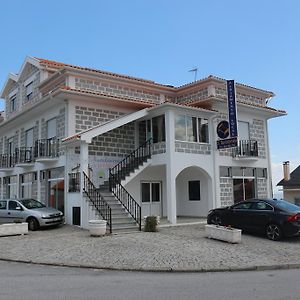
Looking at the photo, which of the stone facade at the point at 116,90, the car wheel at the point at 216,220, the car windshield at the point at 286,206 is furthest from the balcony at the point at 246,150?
the car windshield at the point at 286,206

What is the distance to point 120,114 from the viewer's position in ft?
73.7

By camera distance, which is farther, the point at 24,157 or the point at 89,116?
the point at 24,157

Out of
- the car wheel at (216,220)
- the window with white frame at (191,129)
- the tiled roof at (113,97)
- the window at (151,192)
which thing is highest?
the tiled roof at (113,97)

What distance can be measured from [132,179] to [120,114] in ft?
12.5

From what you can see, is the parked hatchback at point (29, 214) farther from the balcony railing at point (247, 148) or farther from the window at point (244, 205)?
the balcony railing at point (247, 148)

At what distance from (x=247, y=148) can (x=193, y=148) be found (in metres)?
4.72

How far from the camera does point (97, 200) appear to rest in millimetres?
17703

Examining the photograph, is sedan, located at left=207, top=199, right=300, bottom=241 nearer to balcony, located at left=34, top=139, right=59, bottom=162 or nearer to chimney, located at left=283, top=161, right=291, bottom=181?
balcony, located at left=34, top=139, right=59, bottom=162

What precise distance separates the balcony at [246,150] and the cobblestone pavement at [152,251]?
8186 mm

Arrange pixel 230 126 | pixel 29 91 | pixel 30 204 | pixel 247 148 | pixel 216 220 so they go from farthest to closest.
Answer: pixel 29 91 → pixel 247 148 → pixel 230 126 → pixel 30 204 → pixel 216 220

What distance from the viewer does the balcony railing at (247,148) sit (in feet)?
78.0

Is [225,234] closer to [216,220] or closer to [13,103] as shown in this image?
[216,220]

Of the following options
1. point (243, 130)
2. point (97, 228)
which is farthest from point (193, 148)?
point (97, 228)

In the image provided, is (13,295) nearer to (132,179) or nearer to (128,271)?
(128,271)
